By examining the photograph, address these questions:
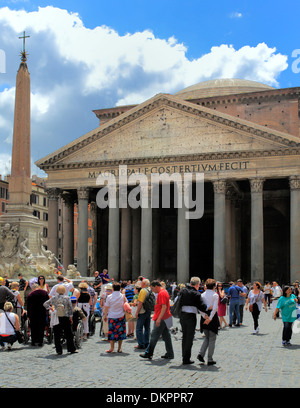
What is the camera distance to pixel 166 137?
33.2 metres

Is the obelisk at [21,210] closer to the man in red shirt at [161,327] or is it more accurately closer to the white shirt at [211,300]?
the man in red shirt at [161,327]

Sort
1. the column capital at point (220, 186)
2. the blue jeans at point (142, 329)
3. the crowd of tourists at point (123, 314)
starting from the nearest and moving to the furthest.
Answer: the crowd of tourists at point (123, 314) < the blue jeans at point (142, 329) < the column capital at point (220, 186)

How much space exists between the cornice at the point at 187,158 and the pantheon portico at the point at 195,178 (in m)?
0.06

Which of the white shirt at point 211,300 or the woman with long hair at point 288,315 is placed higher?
the white shirt at point 211,300

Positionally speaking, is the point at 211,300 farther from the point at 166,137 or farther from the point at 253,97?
the point at 253,97

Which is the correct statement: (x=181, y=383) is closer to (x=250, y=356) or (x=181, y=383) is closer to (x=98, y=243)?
(x=250, y=356)

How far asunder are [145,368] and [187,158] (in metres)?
24.7

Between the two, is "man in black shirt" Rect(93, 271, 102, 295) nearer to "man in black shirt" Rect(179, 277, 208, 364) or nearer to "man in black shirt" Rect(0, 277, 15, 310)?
"man in black shirt" Rect(0, 277, 15, 310)

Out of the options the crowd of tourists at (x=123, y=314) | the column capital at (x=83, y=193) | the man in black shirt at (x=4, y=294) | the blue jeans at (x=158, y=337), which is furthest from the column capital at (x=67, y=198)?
the blue jeans at (x=158, y=337)

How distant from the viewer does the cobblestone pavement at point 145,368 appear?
7121mm

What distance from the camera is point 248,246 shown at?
39.1m

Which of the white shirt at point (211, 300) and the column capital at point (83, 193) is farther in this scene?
the column capital at point (83, 193)

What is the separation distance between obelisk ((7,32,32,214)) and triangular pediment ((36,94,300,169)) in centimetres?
1837
